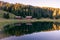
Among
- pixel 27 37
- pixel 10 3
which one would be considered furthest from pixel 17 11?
pixel 27 37

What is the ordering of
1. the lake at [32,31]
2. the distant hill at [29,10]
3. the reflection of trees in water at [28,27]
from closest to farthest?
the lake at [32,31] < the reflection of trees in water at [28,27] < the distant hill at [29,10]

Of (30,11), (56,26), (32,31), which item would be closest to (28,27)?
(32,31)

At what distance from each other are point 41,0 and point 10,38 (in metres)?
1.05

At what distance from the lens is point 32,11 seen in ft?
9.34

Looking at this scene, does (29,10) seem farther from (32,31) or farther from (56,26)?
(56,26)

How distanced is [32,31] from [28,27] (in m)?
0.13

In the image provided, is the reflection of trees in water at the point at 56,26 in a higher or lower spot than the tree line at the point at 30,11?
lower

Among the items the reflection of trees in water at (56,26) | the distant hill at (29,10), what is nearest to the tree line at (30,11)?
the distant hill at (29,10)

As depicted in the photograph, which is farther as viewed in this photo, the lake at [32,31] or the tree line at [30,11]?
the tree line at [30,11]

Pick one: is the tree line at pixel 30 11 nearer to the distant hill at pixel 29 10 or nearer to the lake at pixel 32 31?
the distant hill at pixel 29 10

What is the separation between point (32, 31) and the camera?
8.79 feet

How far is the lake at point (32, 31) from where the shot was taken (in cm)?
235

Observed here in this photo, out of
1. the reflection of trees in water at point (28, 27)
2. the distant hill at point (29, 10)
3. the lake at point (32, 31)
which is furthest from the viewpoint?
the distant hill at point (29, 10)

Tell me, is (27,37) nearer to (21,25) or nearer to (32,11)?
(21,25)
